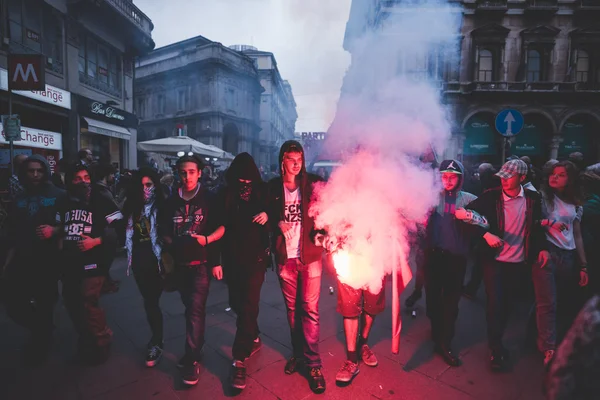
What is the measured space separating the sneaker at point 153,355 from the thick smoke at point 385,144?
2.03 m

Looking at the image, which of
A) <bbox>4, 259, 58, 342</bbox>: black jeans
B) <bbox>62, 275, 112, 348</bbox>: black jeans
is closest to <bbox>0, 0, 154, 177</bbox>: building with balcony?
<bbox>4, 259, 58, 342</bbox>: black jeans

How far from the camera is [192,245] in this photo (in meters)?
3.04

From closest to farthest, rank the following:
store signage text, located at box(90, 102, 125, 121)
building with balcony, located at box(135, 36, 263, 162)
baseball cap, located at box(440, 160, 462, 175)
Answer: baseball cap, located at box(440, 160, 462, 175), store signage text, located at box(90, 102, 125, 121), building with balcony, located at box(135, 36, 263, 162)

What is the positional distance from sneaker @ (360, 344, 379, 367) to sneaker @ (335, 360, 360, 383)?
0.63 feet

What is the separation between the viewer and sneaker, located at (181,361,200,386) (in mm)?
2896

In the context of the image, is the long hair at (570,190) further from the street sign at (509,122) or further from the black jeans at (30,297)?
the black jeans at (30,297)

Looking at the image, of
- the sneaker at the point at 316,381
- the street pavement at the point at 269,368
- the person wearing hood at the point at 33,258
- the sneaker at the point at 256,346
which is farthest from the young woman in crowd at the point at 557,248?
the person wearing hood at the point at 33,258

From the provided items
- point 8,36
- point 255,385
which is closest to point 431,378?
point 255,385

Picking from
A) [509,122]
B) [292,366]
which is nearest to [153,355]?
[292,366]

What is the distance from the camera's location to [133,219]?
131 inches

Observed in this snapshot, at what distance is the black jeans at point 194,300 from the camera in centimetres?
304

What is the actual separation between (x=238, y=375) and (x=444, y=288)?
223cm

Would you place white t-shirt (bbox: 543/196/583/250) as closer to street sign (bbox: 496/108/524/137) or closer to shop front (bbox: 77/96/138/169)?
street sign (bbox: 496/108/524/137)

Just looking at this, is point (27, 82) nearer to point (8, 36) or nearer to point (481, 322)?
point (8, 36)
